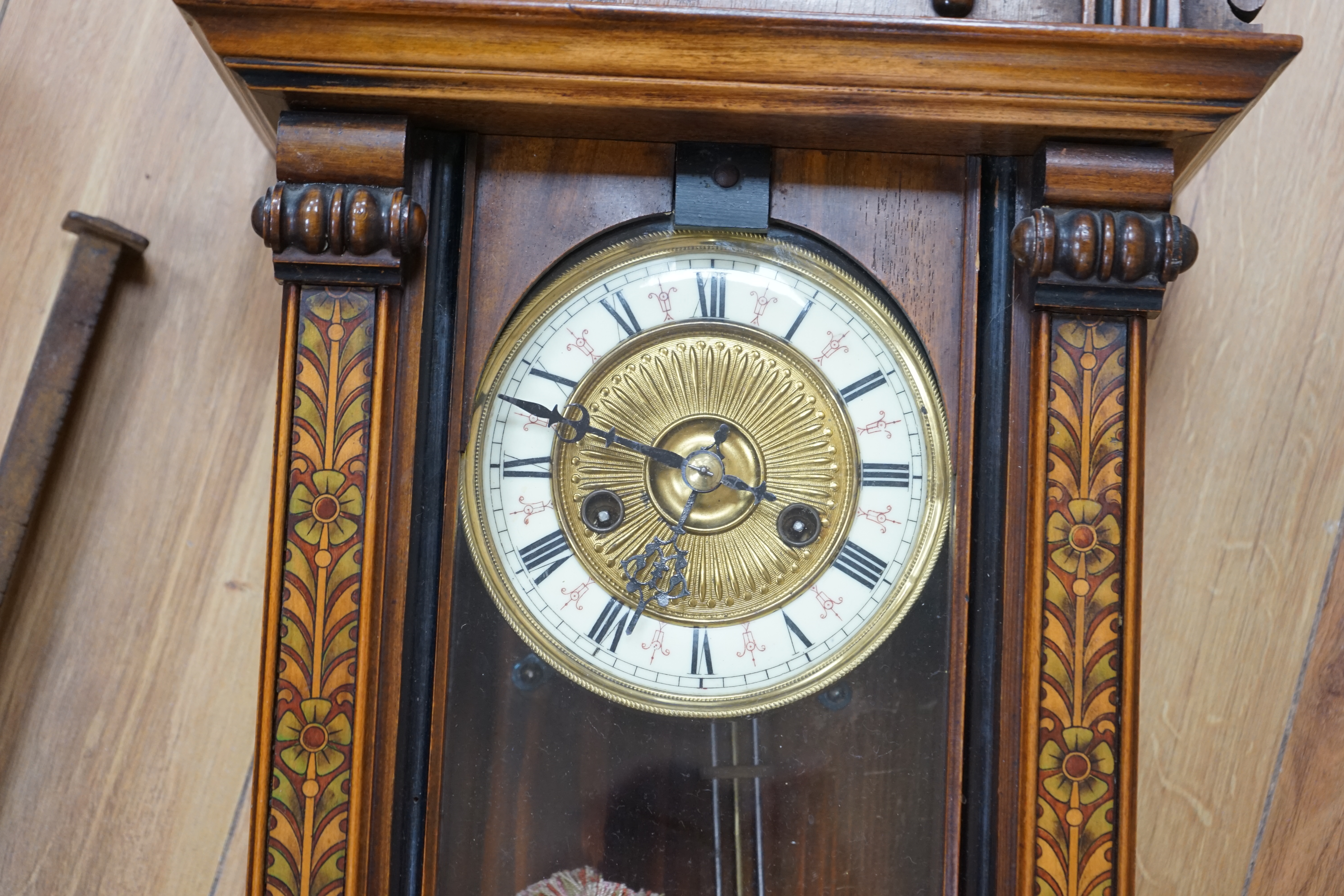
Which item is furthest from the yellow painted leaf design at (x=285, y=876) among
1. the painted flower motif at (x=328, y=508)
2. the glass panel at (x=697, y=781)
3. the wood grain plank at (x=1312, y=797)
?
the wood grain plank at (x=1312, y=797)

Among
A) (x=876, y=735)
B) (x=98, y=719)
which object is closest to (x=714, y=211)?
(x=876, y=735)

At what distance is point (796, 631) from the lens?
99cm

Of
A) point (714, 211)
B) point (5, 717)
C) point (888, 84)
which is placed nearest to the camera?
point (888, 84)

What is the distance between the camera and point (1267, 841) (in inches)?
47.3

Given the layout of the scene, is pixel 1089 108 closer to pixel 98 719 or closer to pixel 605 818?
pixel 605 818

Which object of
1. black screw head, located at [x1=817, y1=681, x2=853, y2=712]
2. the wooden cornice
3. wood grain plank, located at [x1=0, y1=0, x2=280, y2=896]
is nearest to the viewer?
the wooden cornice

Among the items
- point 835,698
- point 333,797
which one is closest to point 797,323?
point 835,698

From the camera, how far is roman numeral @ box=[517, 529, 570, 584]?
99cm

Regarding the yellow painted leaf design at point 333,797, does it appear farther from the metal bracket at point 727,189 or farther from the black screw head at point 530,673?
the metal bracket at point 727,189

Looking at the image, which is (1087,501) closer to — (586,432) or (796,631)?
(796,631)

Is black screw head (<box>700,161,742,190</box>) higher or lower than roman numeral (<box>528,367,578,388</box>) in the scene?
higher

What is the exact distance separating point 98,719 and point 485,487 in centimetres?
53

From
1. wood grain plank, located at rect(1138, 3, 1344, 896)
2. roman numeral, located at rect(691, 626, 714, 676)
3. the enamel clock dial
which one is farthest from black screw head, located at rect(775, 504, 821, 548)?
wood grain plank, located at rect(1138, 3, 1344, 896)

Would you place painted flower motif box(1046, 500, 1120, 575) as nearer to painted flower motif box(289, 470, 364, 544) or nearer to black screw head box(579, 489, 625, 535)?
black screw head box(579, 489, 625, 535)
